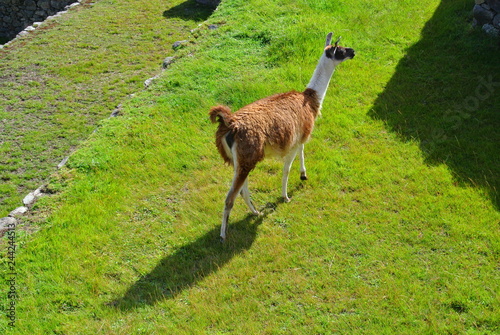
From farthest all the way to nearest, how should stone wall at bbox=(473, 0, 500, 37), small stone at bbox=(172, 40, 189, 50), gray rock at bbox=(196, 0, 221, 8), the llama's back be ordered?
1. gray rock at bbox=(196, 0, 221, 8)
2. small stone at bbox=(172, 40, 189, 50)
3. stone wall at bbox=(473, 0, 500, 37)
4. the llama's back

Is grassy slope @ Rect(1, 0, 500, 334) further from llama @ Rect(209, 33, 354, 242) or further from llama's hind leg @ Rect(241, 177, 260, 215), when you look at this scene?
llama @ Rect(209, 33, 354, 242)

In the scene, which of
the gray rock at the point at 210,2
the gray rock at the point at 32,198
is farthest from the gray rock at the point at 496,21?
the gray rock at the point at 32,198

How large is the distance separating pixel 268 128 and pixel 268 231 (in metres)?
1.42

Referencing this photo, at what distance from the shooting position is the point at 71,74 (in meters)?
10.9

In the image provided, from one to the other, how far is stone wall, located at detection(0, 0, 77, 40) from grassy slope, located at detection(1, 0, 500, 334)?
925cm

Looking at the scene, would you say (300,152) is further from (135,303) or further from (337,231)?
(135,303)

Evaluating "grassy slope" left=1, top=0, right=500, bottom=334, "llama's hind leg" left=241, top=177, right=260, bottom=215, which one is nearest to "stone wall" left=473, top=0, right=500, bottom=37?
"grassy slope" left=1, top=0, right=500, bottom=334

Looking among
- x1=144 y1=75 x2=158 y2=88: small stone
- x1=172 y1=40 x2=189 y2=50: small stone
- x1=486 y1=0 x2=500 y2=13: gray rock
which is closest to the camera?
x1=486 y1=0 x2=500 y2=13: gray rock

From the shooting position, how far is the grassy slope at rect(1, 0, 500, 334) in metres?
4.99

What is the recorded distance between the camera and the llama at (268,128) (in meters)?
5.48

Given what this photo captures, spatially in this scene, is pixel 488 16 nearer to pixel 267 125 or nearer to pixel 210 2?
pixel 267 125

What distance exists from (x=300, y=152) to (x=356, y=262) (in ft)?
6.33

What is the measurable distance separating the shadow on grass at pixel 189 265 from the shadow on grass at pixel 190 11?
8960 millimetres

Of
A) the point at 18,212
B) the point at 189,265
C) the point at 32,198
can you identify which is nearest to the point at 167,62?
the point at 32,198
